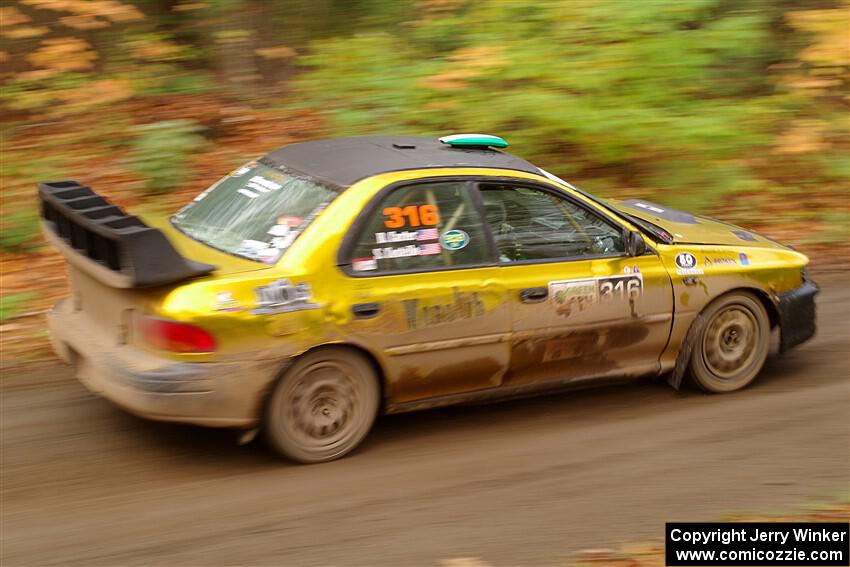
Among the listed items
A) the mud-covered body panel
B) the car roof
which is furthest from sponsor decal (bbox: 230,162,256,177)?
the mud-covered body panel

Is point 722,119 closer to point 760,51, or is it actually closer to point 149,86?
point 760,51

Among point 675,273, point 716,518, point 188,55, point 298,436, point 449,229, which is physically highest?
point 188,55

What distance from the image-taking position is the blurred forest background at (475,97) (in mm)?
9828

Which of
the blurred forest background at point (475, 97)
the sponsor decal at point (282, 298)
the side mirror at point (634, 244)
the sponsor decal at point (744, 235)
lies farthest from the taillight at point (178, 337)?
the blurred forest background at point (475, 97)

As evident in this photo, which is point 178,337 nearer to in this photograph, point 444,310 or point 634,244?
point 444,310

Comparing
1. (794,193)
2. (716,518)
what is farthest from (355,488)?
(794,193)

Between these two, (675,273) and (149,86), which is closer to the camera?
(675,273)

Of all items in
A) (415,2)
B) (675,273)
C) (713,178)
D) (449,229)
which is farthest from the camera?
(415,2)

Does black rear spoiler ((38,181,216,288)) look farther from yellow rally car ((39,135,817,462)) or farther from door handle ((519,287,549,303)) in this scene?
door handle ((519,287,549,303))

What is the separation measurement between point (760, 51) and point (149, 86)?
6.70 meters

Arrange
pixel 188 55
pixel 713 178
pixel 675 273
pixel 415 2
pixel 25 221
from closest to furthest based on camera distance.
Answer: pixel 675 273, pixel 25 221, pixel 713 178, pixel 188 55, pixel 415 2

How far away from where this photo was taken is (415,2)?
11.9 metres

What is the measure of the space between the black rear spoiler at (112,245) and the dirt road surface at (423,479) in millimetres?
1010

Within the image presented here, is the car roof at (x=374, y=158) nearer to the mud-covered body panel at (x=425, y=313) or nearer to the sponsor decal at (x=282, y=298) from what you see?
the mud-covered body panel at (x=425, y=313)
